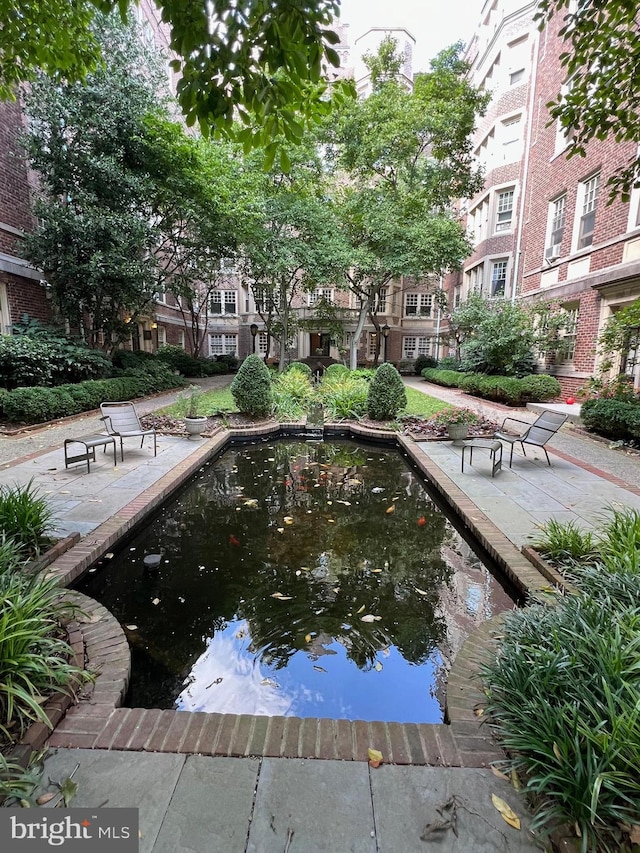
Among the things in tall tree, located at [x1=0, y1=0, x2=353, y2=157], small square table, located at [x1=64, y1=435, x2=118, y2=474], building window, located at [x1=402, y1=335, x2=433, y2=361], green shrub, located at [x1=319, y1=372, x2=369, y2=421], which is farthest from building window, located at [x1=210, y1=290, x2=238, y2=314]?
tall tree, located at [x1=0, y1=0, x2=353, y2=157]

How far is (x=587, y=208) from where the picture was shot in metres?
11.8

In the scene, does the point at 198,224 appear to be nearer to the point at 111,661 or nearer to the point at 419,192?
the point at 419,192

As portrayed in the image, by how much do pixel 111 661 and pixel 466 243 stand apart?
1944 centimetres

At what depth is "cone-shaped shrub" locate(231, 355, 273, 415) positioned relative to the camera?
9.55m

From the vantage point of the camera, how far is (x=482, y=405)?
43.7 feet

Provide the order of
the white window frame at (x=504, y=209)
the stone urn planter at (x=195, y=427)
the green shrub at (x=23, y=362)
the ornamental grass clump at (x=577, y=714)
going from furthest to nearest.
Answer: the white window frame at (x=504, y=209) → the green shrub at (x=23, y=362) → the stone urn planter at (x=195, y=427) → the ornamental grass clump at (x=577, y=714)

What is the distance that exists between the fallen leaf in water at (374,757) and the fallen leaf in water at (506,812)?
427 millimetres

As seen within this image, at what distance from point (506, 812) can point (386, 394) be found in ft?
28.0

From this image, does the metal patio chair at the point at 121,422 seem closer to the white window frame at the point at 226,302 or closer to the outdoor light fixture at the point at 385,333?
the outdoor light fixture at the point at 385,333

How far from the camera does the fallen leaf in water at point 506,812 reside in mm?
1468

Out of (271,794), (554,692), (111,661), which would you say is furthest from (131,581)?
(554,692)

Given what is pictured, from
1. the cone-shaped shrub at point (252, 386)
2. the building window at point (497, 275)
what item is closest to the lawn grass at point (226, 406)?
the cone-shaped shrub at point (252, 386)

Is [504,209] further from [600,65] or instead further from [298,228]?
[600,65]

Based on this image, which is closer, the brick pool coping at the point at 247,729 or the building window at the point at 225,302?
the brick pool coping at the point at 247,729
